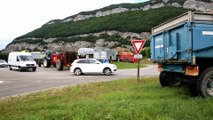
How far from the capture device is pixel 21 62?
112 ft

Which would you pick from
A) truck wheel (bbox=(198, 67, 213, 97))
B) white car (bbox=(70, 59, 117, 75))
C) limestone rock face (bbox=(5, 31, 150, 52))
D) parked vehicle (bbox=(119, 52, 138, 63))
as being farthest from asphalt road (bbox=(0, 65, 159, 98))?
limestone rock face (bbox=(5, 31, 150, 52))

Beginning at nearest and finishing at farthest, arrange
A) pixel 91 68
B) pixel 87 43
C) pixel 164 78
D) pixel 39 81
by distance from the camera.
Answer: pixel 164 78 → pixel 39 81 → pixel 91 68 → pixel 87 43

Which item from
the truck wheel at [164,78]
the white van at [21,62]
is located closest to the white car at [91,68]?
the white van at [21,62]

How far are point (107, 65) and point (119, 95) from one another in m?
16.0

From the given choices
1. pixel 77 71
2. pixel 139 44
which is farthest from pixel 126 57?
pixel 139 44

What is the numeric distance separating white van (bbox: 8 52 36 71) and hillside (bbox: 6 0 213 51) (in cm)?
7115

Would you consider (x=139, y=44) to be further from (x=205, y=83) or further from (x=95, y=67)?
(x=95, y=67)

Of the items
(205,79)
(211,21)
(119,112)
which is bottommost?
(119,112)

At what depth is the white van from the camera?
3386 centimetres

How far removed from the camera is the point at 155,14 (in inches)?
5192

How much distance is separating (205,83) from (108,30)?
121 meters

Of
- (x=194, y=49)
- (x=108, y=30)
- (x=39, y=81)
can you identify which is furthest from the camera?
(x=108, y=30)

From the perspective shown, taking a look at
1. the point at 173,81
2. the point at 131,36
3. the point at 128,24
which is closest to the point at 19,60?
the point at 173,81

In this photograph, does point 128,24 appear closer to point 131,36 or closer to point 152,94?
point 131,36
